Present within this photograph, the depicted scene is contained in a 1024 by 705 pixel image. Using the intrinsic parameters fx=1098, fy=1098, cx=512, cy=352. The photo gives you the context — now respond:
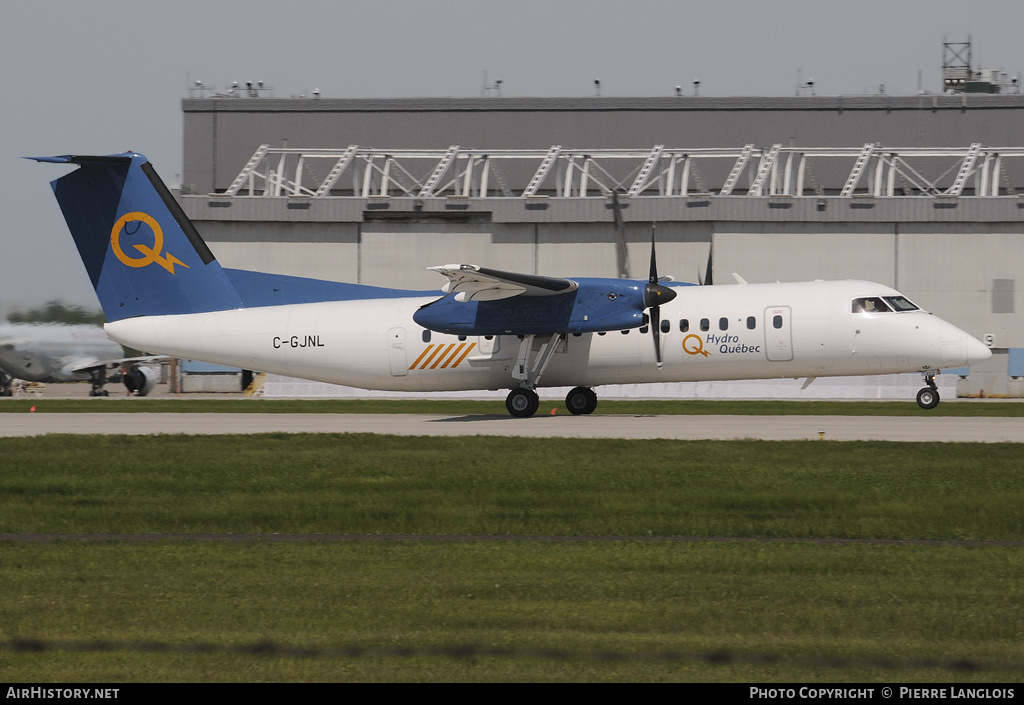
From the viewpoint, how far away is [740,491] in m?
16.1

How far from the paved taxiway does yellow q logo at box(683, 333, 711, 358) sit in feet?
5.78

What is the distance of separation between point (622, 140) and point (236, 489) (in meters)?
55.1

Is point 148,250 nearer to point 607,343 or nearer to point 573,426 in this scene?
point 573,426

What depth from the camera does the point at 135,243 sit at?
29047 millimetres

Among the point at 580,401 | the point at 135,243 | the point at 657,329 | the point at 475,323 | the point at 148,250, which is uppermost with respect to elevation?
the point at 135,243

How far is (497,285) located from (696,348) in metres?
5.33

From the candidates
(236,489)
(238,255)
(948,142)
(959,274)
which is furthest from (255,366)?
(948,142)

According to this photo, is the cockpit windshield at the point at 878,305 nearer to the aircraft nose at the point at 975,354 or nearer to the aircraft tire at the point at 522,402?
the aircraft nose at the point at 975,354

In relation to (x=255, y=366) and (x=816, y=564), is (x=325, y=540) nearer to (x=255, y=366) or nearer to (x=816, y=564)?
(x=816, y=564)

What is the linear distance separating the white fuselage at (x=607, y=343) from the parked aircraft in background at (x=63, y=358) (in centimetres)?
2278

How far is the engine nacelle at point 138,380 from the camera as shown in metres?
50.3

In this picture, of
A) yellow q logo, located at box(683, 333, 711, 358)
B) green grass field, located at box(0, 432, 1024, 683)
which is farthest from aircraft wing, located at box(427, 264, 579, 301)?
green grass field, located at box(0, 432, 1024, 683)

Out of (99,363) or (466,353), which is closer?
(466,353)

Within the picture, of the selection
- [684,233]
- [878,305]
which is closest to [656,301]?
[878,305]
